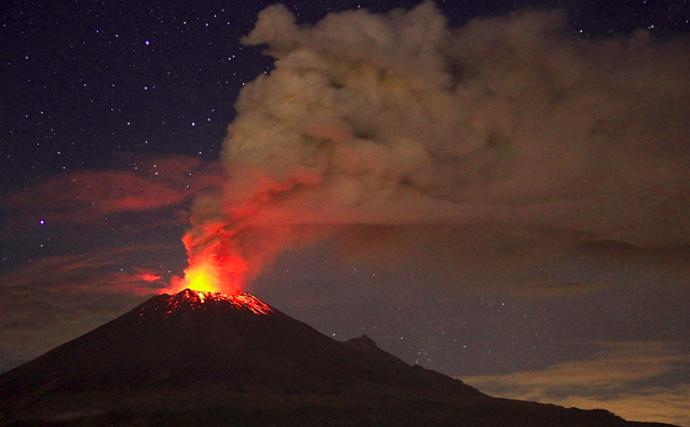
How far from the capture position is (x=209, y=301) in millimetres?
131250

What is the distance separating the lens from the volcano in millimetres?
85500

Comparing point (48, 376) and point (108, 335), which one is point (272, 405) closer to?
point (48, 376)

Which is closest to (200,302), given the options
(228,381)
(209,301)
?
(209,301)

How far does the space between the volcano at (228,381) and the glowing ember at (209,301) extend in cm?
29

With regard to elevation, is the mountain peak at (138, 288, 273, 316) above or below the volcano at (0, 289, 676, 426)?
above

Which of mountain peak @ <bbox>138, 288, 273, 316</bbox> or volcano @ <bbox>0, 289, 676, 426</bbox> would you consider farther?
mountain peak @ <bbox>138, 288, 273, 316</bbox>

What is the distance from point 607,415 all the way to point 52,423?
235 feet

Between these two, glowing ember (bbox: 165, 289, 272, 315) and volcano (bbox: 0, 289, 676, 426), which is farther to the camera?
glowing ember (bbox: 165, 289, 272, 315)

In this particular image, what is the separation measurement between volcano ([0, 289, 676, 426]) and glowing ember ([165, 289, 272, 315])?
0.95ft

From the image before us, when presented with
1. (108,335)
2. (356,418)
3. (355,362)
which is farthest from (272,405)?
(108,335)

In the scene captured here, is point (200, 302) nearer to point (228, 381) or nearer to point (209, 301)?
point (209, 301)

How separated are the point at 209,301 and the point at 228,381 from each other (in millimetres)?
34178

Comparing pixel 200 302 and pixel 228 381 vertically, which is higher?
pixel 200 302

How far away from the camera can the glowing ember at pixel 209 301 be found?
13050cm
